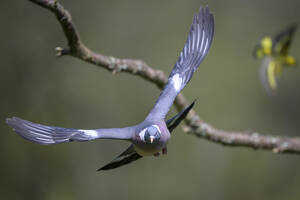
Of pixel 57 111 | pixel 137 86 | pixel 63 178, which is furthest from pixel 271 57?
pixel 63 178

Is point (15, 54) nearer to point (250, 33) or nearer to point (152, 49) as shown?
point (152, 49)

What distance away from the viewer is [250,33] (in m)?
3.68

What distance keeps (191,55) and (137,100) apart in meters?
1.89

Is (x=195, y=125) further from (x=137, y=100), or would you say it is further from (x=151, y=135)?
(x=137, y=100)

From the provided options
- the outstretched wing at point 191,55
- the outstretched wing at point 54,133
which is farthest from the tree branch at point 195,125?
the outstretched wing at point 54,133

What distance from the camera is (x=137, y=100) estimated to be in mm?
3305

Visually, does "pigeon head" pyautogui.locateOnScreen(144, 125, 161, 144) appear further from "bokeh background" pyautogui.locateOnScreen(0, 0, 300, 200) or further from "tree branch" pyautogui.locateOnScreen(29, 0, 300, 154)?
"bokeh background" pyautogui.locateOnScreen(0, 0, 300, 200)

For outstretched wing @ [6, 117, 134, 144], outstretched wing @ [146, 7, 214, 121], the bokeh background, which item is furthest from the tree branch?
the bokeh background

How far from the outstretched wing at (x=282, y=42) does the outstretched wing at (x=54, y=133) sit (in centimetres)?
131

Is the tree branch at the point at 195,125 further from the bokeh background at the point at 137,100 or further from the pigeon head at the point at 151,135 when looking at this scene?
the bokeh background at the point at 137,100

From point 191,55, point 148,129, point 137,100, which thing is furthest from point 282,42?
point 137,100

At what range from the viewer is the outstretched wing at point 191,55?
1.34 m

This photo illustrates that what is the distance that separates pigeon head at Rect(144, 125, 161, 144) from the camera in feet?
3.56

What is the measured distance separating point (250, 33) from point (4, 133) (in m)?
2.45
